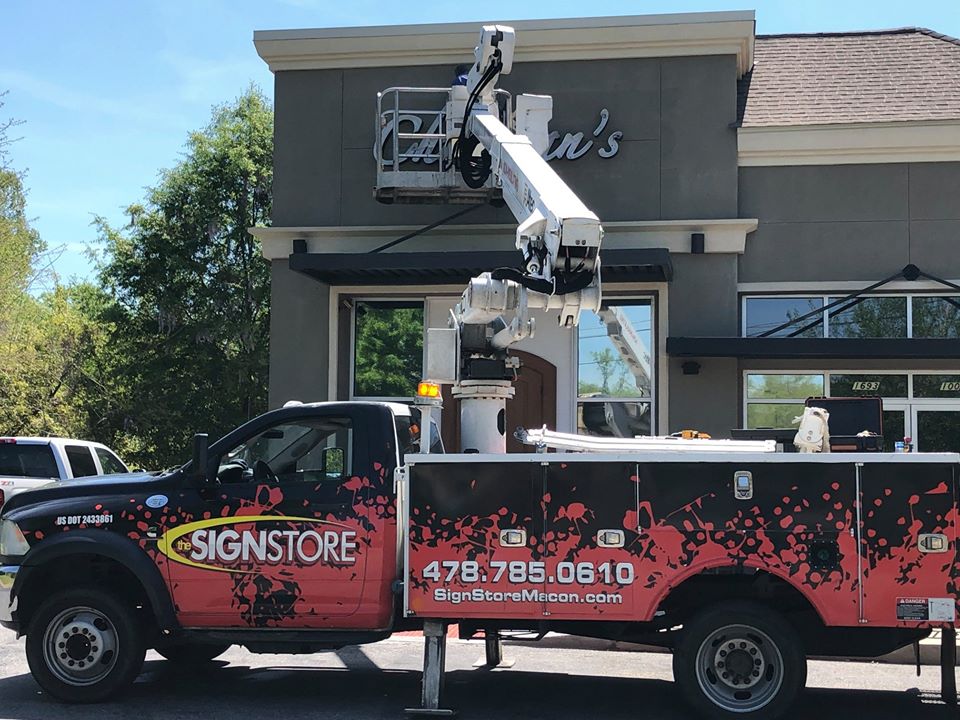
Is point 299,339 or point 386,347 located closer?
point 299,339

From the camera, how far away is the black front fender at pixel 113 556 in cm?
764

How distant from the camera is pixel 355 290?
15984 mm

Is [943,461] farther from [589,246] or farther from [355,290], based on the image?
[355,290]

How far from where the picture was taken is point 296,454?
7859 mm

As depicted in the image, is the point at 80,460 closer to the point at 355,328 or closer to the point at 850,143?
the point at 355,328

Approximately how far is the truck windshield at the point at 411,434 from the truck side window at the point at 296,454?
1.30 feet

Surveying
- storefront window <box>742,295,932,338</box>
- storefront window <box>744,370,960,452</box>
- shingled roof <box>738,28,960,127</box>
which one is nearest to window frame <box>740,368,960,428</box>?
storefront window <box>744,370,960,452</box>

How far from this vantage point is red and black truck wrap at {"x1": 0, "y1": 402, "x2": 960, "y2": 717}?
7.10 meters

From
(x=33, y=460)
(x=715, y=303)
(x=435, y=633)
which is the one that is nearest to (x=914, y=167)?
(x=715, y=303)

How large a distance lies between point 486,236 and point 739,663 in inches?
366

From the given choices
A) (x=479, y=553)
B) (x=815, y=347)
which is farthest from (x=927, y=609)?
(x=815, y=347)

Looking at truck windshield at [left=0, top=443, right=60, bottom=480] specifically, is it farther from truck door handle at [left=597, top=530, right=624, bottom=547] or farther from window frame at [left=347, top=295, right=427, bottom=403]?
truck door handle at [left=597, top=530, right=624, bottom=547]

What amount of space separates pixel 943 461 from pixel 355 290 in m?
10.3

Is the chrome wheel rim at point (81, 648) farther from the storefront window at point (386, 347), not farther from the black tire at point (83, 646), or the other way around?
the storefront window at point (386, 347)
